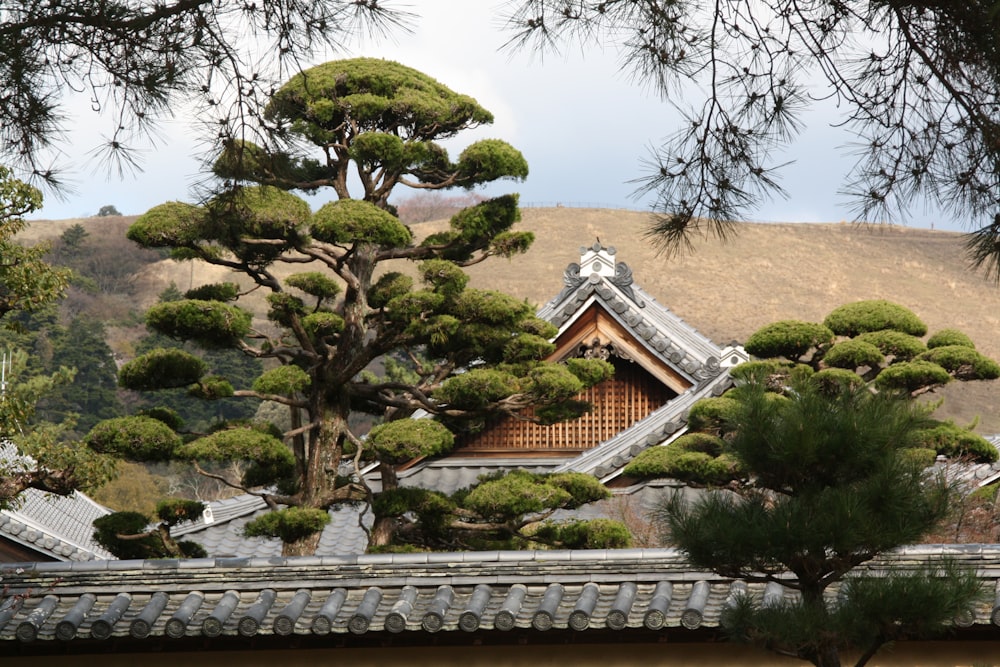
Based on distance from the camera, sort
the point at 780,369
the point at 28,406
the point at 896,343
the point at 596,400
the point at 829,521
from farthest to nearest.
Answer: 1. the point at 596,400
2. the point at 896,343
3. the point at 780,369
4. the point at 28,406
5. the point at 829,521

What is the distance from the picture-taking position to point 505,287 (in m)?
60.8

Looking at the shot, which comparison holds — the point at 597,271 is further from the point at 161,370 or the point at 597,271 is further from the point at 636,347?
the point at 161,370

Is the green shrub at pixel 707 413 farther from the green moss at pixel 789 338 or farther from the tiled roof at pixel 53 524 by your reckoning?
the tiled roof at pixel 53 524

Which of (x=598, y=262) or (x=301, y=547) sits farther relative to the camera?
(x=598, y=262)

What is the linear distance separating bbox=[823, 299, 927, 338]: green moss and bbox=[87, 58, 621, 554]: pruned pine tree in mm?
2725

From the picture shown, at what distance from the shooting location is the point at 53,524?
19438 mm

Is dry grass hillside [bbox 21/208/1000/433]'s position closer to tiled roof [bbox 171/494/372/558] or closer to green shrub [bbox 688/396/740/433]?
tiled roof [bbox 171/494/372/558]

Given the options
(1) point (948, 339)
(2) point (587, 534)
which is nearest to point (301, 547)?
(2) point (587, 534)

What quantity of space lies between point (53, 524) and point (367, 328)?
11153 millimetres

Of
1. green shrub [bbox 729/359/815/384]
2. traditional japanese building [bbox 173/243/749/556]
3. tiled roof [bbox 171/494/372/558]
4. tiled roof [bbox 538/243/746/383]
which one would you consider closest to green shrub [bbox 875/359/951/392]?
green shrub [bbox 729/359/815/384]

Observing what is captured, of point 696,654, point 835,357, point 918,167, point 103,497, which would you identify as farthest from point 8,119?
point 103,497

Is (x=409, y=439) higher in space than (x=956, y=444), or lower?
higher

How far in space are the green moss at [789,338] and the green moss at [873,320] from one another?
0.79ft

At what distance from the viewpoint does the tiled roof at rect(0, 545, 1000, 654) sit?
6320mm
